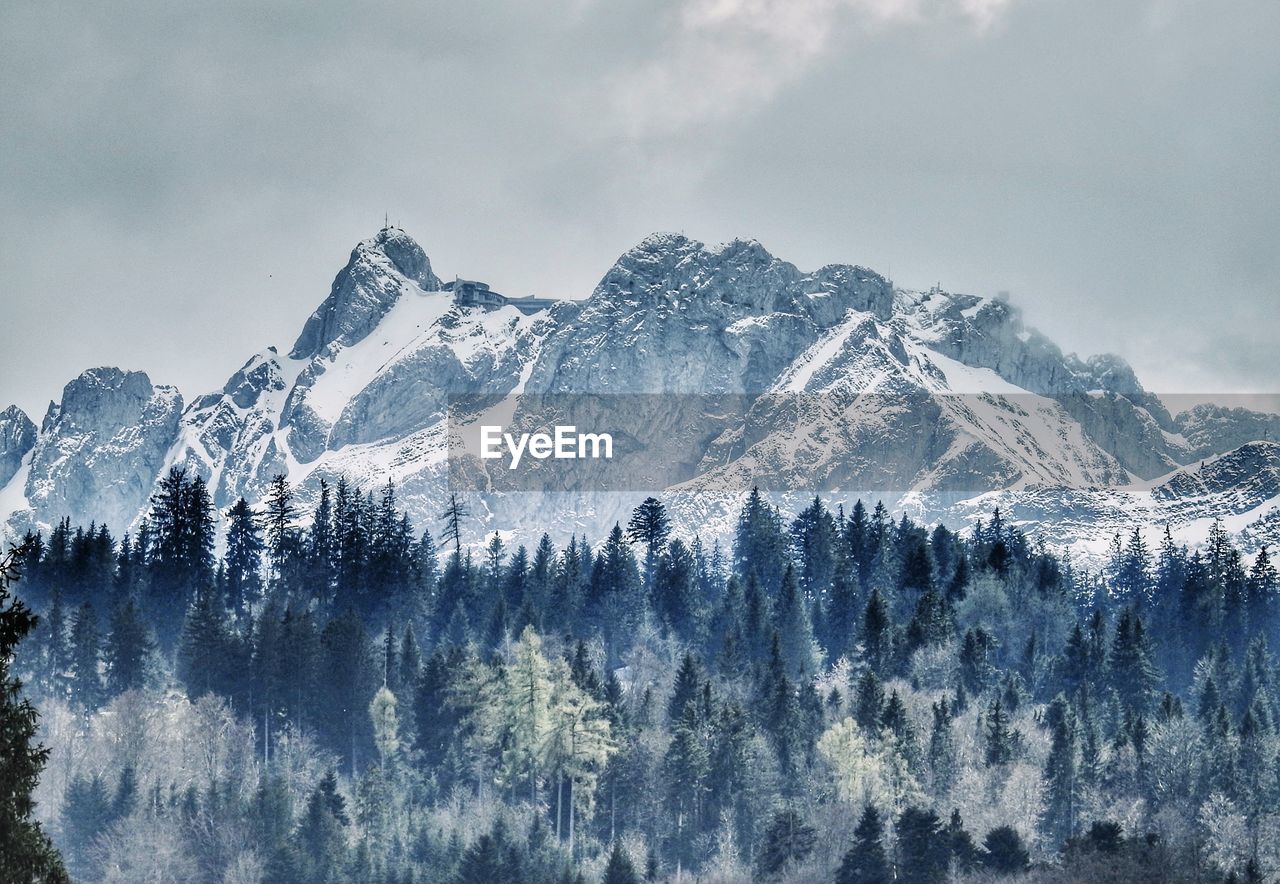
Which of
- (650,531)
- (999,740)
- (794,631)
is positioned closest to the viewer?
(999,740)

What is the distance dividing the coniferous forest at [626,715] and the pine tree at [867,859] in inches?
6.7

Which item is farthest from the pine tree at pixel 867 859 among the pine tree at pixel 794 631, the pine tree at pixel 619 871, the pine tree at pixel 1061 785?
the pine tree at pixel 794 631

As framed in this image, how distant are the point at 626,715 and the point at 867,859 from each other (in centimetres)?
2228

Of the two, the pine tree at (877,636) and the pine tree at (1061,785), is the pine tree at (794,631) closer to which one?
the pine tree at (877,636)

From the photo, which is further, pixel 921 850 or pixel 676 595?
pixel 676 595

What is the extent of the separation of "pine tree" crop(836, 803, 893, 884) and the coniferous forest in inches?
6.7

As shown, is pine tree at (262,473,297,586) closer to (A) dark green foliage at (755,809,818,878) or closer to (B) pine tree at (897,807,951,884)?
(A) dark green foliage at (755,809,818,878)

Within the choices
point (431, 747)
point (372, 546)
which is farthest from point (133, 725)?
point (372, 546)

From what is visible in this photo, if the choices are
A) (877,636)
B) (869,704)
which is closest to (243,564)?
(877,636)

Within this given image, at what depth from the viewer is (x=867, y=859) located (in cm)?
12594

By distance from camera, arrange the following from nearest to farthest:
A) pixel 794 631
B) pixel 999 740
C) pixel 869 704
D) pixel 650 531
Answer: pixel 999 740, pixel 869 704, pixel 794 631, pixel 650 531

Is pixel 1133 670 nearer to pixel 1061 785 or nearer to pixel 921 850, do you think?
pixel 1061 785

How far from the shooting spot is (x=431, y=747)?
142 meters

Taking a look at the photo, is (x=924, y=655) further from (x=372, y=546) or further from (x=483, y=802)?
(x=372, y=546)
